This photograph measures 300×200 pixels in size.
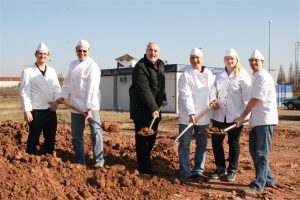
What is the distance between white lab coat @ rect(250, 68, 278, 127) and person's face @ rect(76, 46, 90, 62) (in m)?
2.51

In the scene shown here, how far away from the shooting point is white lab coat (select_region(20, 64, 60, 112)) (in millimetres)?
6246

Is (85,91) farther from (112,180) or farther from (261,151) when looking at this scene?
(261,151)

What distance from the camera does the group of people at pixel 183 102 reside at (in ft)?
18.8

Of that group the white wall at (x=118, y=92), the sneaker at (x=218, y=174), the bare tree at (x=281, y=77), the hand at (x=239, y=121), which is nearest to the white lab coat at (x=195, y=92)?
the hand at (x=239, y=121)

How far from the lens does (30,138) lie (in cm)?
653

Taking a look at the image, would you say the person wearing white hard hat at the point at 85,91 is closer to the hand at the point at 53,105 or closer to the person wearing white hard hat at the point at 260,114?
the hand at the point at 53,105

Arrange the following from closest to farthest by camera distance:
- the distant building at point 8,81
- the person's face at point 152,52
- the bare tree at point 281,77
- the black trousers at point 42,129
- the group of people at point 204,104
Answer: the group of people at point 204,104
the person's face at point 152,52
the black trousers at point 42,129
the bare tree at point 281,77
the distant building at point 8,81

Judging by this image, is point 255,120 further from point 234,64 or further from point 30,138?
point 30,138

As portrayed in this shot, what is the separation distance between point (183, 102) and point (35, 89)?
2378mm

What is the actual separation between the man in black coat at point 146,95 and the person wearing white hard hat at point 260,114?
131 cm

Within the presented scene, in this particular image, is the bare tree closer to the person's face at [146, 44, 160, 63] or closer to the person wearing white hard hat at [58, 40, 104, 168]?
the person's face at [146, 44, 160, 63]

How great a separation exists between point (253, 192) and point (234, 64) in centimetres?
190

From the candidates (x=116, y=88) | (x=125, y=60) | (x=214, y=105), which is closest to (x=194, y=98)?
(x=214, y=105)

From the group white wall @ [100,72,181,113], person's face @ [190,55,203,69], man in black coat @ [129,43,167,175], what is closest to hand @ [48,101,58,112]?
man in black coat @ [129,43,167,175]
